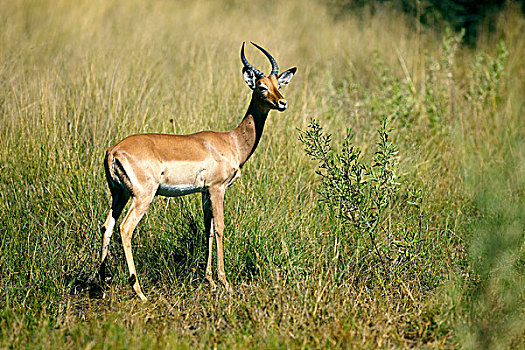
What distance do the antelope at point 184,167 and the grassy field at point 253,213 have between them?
0.35m

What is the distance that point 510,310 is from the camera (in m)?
3.46

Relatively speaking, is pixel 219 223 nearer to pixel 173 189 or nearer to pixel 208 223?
pixel 208 223

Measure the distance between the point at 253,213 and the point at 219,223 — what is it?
0.48 m

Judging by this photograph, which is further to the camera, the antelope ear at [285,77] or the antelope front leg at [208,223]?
the antelope ear at [285,77]

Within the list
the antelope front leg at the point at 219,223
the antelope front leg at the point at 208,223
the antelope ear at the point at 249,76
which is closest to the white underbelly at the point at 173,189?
the antelope front leg at the point at 219,223

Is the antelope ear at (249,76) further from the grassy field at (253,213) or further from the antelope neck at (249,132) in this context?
the grassy field at (253,213)

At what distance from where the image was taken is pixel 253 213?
455cm

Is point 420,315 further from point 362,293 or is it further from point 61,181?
point 61,181

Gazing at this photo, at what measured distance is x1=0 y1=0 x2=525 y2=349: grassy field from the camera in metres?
3.51

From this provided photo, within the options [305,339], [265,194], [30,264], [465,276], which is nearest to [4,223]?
[30,264]

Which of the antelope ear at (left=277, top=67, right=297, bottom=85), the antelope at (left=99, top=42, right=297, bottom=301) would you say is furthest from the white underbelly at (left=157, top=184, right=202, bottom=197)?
the antelope ear at (left=277, top=67, right=297, bottom=85)

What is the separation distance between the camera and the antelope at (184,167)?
12.0ft

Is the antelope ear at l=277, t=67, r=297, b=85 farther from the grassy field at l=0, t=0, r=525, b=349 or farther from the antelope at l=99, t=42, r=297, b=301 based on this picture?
the grassy field at l=0, t=0, r=525, b=349

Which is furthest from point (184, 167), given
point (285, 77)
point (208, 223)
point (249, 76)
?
point (285, 77)
